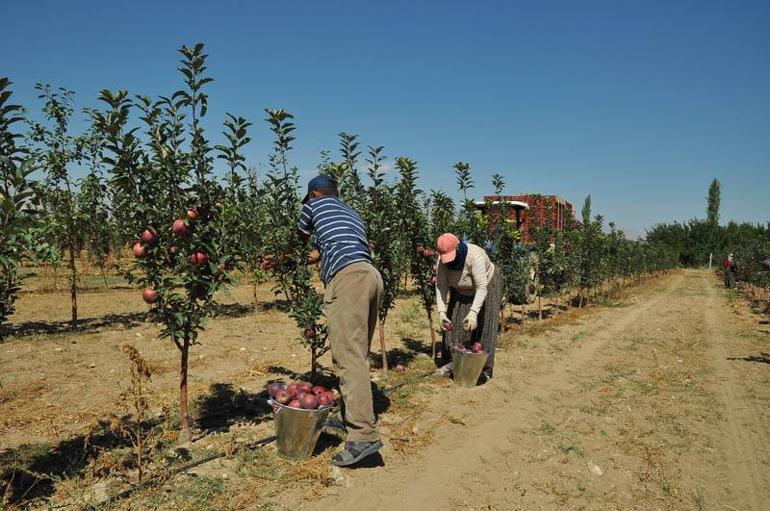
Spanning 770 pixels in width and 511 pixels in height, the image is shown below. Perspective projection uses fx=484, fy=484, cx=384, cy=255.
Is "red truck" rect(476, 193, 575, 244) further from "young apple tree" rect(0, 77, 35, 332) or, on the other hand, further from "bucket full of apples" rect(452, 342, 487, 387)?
"young apple tree" rect(0, 77, 35, 332)

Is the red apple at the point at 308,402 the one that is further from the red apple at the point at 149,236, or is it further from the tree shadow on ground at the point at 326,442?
the red apple at the point at 149,236

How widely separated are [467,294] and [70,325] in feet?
29.0

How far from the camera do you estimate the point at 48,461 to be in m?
4.24

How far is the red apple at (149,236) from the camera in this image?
160 inches

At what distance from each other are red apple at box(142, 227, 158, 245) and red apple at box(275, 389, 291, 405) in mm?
1680

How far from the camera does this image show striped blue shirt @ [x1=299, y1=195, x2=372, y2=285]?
4.33 m

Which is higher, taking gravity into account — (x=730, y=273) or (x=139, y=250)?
(x=139, y=250)

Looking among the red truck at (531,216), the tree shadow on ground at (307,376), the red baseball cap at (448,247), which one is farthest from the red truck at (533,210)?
the tree shadow on ground at (307,376)

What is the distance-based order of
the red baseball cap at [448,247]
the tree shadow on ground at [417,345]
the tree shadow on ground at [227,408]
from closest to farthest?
the tree shadow on ground at [227,408] → the red baseball cap at [448,247] → the tree shadow on ground at [417,345]

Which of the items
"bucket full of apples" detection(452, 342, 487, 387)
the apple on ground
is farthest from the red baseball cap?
the apple on ground

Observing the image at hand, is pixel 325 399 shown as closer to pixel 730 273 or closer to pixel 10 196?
pixel 10 196

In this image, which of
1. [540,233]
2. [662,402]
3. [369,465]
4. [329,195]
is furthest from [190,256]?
[540,233]

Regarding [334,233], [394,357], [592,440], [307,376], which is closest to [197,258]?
[334,233]

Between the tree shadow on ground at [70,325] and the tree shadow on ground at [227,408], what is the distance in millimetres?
5448
